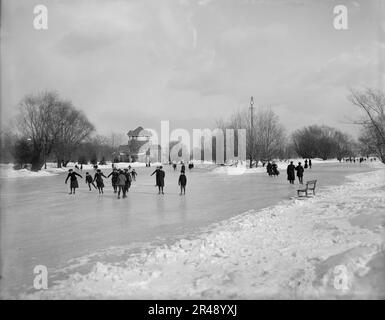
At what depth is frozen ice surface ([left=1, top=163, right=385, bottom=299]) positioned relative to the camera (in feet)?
15.0

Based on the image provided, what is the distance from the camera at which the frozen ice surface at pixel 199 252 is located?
15.0 ft

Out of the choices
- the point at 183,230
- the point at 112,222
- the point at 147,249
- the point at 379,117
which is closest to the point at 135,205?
the point at 112,222

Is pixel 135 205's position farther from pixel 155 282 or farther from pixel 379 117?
pixel 379 117

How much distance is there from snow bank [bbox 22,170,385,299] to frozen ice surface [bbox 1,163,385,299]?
0.05 feet

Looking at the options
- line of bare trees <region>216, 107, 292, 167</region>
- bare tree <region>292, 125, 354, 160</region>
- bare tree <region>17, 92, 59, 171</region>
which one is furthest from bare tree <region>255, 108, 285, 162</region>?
bare tree <region>292, 125, 354, 160</region>

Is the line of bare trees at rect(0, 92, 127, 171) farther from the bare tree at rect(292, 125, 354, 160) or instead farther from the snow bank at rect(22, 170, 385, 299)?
the bare tree at rect(292, 125, 354, 160)

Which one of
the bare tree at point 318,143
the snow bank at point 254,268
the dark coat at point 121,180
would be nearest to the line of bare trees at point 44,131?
the dark coat at point 121,180

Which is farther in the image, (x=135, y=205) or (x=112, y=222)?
(x=135, y=205)

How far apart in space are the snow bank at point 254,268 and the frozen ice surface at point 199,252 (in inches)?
0.6

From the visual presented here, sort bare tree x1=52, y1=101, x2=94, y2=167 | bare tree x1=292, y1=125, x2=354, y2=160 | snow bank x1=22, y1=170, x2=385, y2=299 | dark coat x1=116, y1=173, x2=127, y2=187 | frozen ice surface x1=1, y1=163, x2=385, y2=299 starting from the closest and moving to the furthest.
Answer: snow bank x1=22, y1=170, x2=385, y2=299 < frozen ice surface x1=1, y1=163, x2=385, y2=299 < dark coat x1=116, y1=173, x2=127, y2=187 < bare tree x1=52, y1=101, x2=94, y2=167 < bare tree x1=292, y1=125, x2=354, y2=160

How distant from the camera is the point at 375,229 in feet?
22.3

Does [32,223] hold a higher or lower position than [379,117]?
lower

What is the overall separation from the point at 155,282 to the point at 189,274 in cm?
A: 55

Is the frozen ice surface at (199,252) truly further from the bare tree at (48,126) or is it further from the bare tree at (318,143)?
the bare tree at (318,143)
